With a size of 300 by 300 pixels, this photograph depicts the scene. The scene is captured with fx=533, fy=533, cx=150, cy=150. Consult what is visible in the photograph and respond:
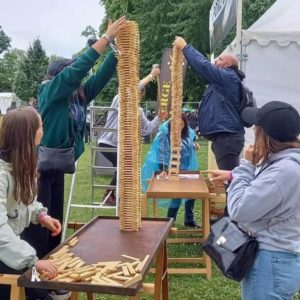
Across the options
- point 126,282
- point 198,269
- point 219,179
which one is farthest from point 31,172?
point 198,269

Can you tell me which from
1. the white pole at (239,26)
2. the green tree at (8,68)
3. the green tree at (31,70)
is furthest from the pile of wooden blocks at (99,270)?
the green tree at (8,68)

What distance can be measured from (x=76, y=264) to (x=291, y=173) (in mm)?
1010

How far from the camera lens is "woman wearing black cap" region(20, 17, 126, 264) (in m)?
3.44

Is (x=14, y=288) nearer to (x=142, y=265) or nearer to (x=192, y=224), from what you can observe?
(x=142, y=265)

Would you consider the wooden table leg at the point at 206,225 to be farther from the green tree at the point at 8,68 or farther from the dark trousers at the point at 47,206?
the green tree at the point at 8,68

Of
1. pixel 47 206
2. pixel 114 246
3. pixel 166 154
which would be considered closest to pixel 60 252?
pixel 114 246

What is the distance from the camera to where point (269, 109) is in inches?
94.2

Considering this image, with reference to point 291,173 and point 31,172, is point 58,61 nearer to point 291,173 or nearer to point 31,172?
point 31,172

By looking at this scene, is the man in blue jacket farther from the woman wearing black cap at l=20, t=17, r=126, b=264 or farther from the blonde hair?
the blonde hair

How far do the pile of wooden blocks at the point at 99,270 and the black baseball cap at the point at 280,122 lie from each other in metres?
0.80

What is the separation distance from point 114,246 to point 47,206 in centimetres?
120

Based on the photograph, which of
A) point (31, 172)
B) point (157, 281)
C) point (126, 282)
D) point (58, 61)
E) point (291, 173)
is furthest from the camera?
point (58, 61)

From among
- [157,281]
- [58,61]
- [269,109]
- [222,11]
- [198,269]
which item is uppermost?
[222,11]

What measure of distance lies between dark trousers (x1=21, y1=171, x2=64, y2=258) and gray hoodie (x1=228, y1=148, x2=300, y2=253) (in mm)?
1667
